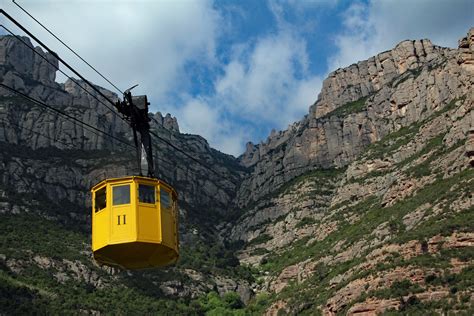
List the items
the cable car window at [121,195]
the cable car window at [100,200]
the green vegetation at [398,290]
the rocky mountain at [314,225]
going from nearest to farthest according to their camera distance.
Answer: the cable car window at [121,195] < the cable car window at [100,200] < the green vegetation at [398,290] < the rocky mountain at [314,225]

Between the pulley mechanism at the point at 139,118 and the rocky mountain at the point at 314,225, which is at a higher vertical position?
the rocky mountain at the point at 314,225

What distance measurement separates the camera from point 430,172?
412ft

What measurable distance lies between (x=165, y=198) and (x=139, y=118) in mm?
3543

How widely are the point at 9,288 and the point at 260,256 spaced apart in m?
75.9

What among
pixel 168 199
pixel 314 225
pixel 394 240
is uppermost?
pixel 314 225

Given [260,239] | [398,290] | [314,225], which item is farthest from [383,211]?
[260,239]

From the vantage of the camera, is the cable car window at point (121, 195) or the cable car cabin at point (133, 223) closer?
the cable car cabin at point (133, 223)

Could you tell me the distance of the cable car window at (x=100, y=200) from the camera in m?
26.9

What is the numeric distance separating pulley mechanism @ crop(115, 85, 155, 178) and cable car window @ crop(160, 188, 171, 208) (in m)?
1.62

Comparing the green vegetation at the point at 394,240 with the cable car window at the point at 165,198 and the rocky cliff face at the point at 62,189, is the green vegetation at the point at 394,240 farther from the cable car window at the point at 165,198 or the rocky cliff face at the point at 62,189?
the cable car window at the point at 165,198

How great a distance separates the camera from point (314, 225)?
16750 centimetres

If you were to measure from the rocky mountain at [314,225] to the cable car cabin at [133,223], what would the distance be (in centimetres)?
5375

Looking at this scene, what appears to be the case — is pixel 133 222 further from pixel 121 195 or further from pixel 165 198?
pixel 165 198

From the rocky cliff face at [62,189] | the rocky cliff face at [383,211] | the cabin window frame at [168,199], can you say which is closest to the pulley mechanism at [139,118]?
the cabin window frame at [168,199]
